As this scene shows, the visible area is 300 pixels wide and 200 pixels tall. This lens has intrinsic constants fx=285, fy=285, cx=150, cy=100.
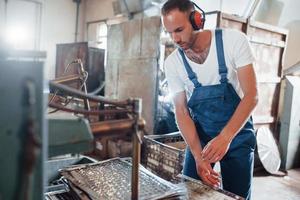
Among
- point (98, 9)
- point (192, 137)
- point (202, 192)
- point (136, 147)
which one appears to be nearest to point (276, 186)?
point (192, 137)

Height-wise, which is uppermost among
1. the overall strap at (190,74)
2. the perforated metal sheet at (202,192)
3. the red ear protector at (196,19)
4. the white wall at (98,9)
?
the white wall at (98,9)

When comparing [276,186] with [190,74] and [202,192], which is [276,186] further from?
[202,192]

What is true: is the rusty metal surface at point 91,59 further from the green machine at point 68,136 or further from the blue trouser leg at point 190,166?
the green machine at point 68,136

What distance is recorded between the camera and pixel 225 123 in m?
1.41

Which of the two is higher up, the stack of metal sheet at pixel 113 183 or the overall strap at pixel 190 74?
the overall strap at pixel 190 74

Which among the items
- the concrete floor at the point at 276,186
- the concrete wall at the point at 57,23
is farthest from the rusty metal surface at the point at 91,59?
the concrete floor at the point at 276,186

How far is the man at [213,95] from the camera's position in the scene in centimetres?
128

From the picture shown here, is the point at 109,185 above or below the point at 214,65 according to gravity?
below

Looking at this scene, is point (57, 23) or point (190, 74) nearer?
point (190, 74)

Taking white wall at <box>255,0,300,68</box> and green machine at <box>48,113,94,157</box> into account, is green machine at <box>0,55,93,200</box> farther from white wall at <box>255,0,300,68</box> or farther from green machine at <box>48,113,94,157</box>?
white wall at <box>255,0,300,68</box>

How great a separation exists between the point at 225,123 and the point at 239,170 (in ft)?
0.77

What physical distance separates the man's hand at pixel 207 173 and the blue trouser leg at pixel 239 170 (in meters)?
0.14

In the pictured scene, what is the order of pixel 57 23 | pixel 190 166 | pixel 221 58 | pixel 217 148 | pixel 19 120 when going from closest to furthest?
1. pixel 19 120
2. pixel 217 148
3. pixel 221 58
4. pixel 190 166
5. pixel 57 23

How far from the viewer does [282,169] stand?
141 inches
